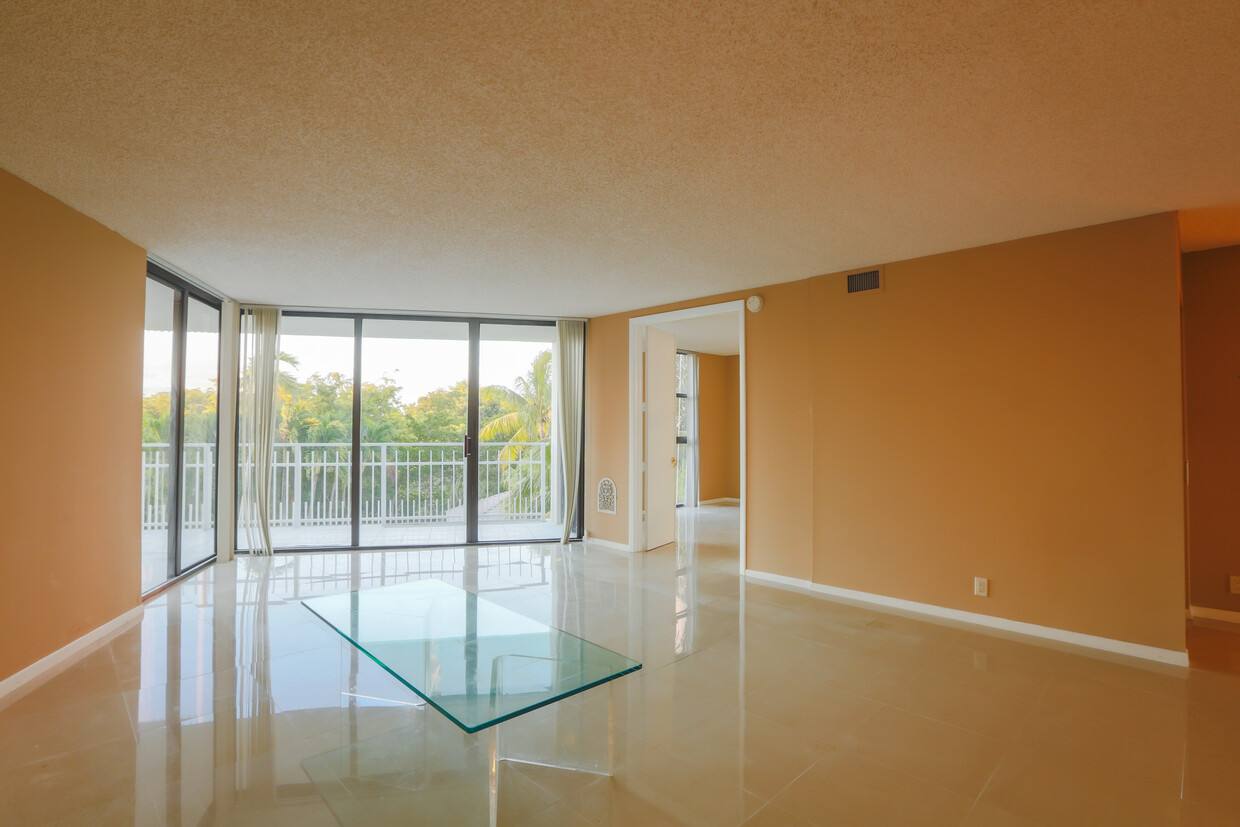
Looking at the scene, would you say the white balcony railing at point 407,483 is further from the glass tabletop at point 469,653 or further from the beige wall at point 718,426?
the glass tabletop at point 469,653

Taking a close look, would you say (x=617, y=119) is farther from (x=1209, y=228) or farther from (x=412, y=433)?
(x=412, y=433)

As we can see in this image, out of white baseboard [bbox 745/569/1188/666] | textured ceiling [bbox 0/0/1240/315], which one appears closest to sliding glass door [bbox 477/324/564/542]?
textured ceiling [bbox 0/0/1240/315]

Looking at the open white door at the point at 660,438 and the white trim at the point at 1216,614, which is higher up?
the open white door at the point at 660,438

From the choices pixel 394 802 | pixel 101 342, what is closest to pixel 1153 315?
pixel 394 802

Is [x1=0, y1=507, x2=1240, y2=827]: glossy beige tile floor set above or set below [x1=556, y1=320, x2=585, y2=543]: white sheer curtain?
below

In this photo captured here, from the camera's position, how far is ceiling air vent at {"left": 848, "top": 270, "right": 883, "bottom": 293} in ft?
14.2

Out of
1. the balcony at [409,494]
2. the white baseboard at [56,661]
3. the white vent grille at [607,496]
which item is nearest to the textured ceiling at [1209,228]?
the white vent grille at [607,496]

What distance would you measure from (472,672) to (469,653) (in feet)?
0.71

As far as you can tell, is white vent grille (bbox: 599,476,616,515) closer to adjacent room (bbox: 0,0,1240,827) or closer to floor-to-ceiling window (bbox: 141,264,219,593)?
adjacent room (bbox: 0,0,1240,827)

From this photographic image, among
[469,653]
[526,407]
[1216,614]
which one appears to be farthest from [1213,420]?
[526,407]

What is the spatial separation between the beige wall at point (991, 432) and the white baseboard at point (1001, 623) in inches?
1.7

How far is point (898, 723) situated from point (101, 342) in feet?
15.7

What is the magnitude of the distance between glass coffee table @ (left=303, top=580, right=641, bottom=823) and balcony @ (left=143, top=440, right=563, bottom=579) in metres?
3.66

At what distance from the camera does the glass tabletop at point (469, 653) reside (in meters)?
1.94
